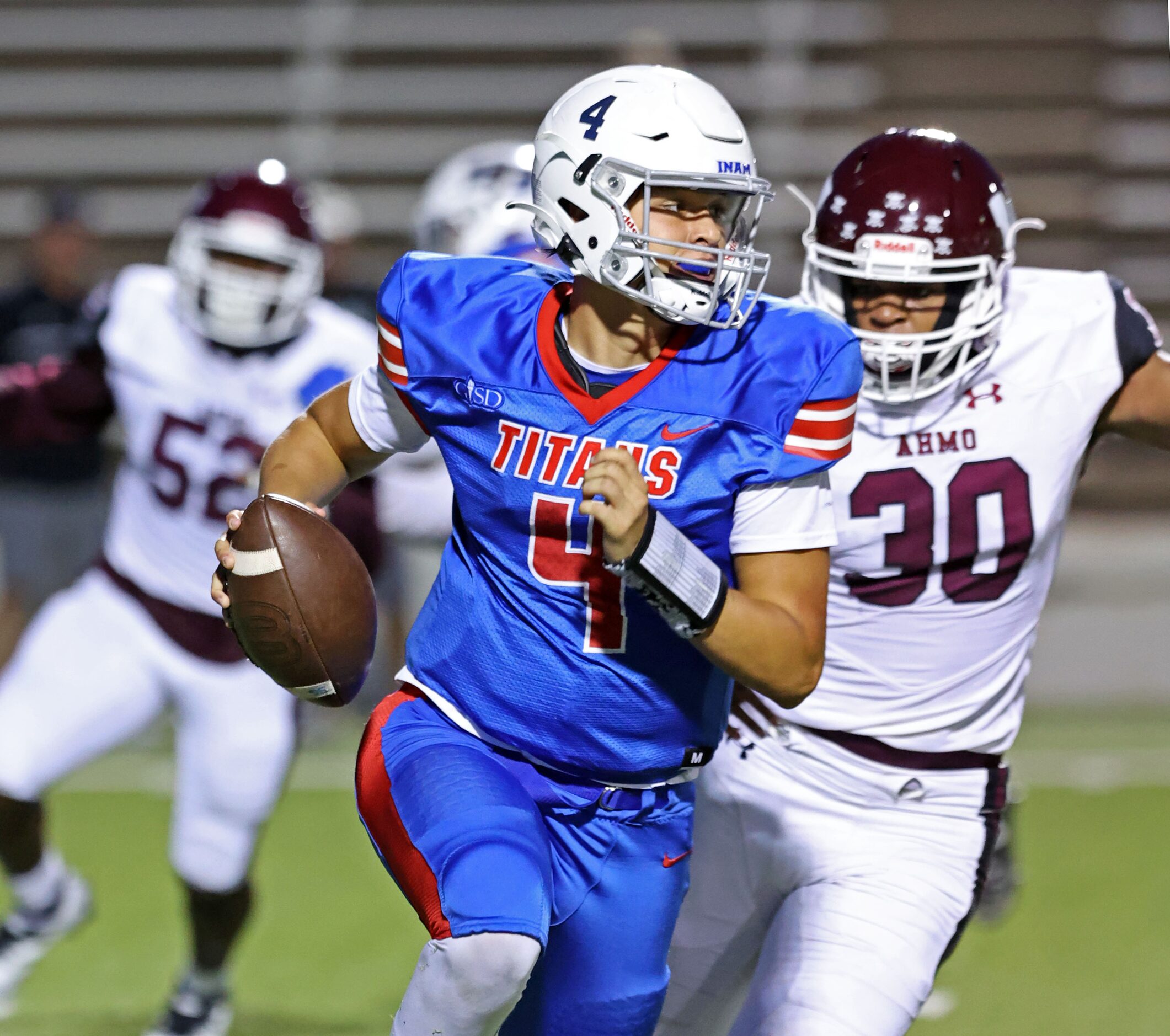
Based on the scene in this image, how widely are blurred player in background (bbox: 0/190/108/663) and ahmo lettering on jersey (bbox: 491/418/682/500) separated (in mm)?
4550

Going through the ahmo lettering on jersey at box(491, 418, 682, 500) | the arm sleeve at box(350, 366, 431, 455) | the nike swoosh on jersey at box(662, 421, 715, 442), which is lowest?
the arm sleeve at box(350, 366, 431, 455)

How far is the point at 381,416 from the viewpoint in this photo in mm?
2660

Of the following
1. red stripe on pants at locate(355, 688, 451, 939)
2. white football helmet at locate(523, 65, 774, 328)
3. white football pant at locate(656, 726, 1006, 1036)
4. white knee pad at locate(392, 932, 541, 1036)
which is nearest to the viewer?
white knee pad at locate(392, 932, 541, 1036)

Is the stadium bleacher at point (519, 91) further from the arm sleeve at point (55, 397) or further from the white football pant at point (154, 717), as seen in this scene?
the white football pant at point (154, 717)

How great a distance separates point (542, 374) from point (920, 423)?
0.74 metres

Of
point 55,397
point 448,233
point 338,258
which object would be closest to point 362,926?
point 55,397

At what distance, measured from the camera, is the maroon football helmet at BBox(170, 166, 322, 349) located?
4090 mm

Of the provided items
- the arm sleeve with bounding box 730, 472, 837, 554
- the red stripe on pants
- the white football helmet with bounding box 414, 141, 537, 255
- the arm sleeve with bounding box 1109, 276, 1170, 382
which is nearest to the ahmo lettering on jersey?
the arm sleeve with bounding box 730, 472, 837, 554

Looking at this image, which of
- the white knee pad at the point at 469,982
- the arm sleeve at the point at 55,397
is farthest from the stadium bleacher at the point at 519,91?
the white knee pad at the point at 469,982

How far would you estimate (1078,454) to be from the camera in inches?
Result: 113

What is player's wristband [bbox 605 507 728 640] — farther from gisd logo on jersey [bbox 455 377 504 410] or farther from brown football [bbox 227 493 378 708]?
brown football [bbox 227 493 378 708]

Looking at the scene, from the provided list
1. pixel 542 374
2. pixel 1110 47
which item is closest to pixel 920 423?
pixel 542 374

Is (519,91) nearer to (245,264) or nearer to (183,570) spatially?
(245,264)

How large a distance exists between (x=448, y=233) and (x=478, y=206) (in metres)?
0.18
